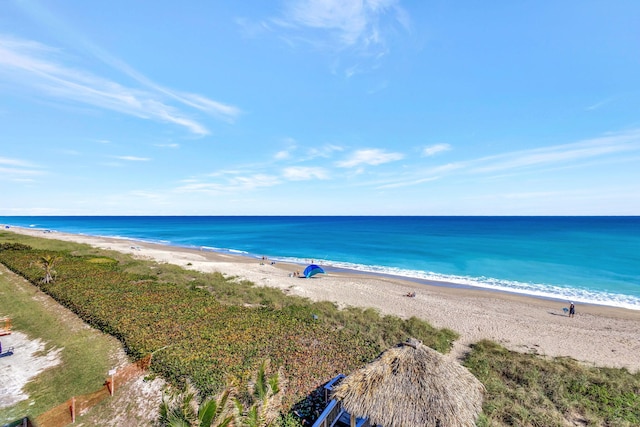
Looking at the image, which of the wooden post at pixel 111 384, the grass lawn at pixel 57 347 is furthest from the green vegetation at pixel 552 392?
the grass lawn at pixel 57 347

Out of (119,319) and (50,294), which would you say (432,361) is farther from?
(50,294)

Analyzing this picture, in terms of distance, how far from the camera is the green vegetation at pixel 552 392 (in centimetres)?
942

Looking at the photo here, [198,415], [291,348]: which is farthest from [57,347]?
[198,415]

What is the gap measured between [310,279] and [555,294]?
78.9 feet

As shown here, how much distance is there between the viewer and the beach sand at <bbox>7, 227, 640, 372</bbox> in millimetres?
15734

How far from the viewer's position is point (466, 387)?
848cm

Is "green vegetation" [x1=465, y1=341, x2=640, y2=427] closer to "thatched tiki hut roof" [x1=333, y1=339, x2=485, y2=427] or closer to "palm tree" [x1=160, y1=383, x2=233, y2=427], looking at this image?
"thatched tiki hut roof" [x1=333, y1=339, x2=485, y2=427]

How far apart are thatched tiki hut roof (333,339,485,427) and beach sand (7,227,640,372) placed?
707 centimetres

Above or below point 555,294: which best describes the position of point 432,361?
above

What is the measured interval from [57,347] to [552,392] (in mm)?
21042

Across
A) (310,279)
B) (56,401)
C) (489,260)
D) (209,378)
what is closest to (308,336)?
(209,378)

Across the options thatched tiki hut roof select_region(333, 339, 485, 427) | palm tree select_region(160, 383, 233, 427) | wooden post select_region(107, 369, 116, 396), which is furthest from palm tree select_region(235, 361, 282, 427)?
wooden post select_region(107, 369, 116, 396)

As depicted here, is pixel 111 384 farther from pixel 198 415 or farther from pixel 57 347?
pixel 198 415

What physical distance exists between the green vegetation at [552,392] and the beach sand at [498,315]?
76.9 inches
